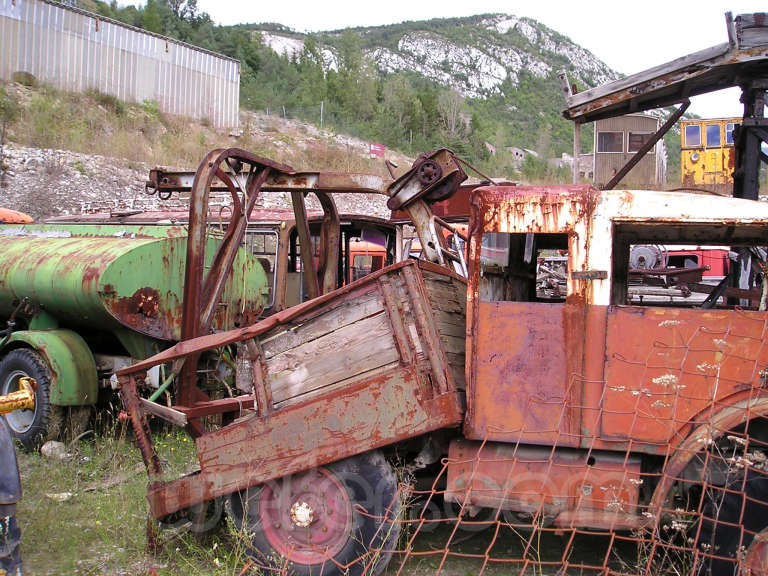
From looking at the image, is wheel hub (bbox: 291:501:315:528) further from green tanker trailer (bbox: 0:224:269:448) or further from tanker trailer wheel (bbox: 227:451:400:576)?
green tanker trailer (bbox: 0:224:269:448)

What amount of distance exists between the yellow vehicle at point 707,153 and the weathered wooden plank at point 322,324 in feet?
72.3

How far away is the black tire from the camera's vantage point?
3.29 metres

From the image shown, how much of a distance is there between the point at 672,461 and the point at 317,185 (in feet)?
10.2

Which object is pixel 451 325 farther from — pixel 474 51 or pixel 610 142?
pixel 474 51

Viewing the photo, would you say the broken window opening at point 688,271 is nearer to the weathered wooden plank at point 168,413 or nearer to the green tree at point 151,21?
the weathered wooden plank at point 168,413

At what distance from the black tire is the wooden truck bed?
137cm

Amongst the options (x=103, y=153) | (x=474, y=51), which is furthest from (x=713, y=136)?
(x=474, y=51)

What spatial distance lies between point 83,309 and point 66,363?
23.1 inches

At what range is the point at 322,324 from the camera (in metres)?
4.06

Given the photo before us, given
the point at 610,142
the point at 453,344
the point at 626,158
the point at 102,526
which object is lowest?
the point at 102,526

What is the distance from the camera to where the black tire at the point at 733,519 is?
329 centimetres

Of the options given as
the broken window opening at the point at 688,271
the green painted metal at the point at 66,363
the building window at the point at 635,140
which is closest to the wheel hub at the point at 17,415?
the green painted metal at the point at 66,363

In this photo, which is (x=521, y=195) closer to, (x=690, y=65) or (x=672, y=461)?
(x=672, y=461)

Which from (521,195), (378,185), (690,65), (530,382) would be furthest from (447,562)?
(690,65)
